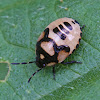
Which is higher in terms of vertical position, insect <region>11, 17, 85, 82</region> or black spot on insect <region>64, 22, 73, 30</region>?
black spot on insect <region>64, 22, 73, 30</region>

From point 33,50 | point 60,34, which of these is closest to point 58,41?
point 60,34

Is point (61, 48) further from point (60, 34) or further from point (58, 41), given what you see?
point (60, 34)

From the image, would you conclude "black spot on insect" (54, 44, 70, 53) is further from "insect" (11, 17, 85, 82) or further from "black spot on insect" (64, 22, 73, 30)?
"black spot on insect" (64, 22, 73, 30)

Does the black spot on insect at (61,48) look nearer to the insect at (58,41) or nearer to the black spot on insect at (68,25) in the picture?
the insect at (58,41)

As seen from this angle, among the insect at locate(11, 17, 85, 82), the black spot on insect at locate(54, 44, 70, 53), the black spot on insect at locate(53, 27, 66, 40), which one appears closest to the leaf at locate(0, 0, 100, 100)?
the insect at locate(11, 17, 85, 82)

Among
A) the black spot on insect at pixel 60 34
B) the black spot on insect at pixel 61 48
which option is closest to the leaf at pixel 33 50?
the black spot on insect at pixel 61 48
